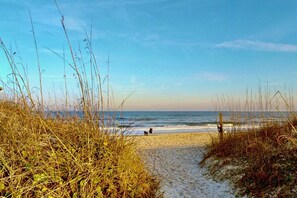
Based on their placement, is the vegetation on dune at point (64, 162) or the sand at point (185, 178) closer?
the vegetation on dune at point (64, 162)

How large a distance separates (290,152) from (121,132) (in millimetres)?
3260

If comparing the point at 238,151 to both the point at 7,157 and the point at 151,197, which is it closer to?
the point at 151,197

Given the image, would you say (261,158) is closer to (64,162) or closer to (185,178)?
(185,178)

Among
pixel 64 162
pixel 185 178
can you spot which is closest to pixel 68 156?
pixel 64 162

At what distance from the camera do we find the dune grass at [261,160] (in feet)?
14.4

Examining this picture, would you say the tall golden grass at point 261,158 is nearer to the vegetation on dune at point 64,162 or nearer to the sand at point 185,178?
the sand at point 185,178

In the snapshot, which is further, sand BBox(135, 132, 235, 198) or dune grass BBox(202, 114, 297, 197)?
sand BBox(135, 132, 235, 198)

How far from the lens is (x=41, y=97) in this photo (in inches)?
152

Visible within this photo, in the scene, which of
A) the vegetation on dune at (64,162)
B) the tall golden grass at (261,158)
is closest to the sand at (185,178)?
the tall golden grass at (261,158)

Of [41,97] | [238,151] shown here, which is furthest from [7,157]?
[238,151]

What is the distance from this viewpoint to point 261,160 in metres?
5.25

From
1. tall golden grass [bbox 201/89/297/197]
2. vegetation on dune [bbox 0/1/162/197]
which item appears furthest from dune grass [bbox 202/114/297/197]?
vegetation on dune [bbox 0/1/162/197]

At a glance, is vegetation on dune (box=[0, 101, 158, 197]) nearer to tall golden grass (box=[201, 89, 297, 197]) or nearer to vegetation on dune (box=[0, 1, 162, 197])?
vegetation on dune (box=[0, 1, 162, 197])

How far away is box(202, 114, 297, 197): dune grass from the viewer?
4.40 metres
